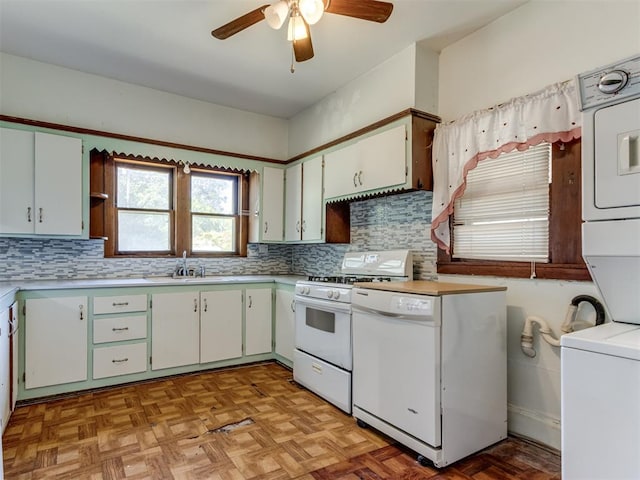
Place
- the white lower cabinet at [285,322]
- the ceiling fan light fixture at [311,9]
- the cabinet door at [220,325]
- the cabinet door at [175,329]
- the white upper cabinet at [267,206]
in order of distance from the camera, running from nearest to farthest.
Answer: the ceiling fan light fixture at [311,9]
the cabinet door at [175,329]
the cabinet door at [220,325]
the white lower cabinet at [285,322]
the white upper cabinet at [267,206]

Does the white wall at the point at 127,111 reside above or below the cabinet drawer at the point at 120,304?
above

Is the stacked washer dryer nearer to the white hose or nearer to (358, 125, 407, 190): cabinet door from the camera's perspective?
the white hose

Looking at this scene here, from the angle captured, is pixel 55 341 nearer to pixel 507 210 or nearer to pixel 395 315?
pixel 395 315

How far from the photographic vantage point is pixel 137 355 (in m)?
3.09

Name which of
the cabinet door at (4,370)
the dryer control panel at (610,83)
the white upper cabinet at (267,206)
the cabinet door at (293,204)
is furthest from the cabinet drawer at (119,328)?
the dryer control panel at (610,83)

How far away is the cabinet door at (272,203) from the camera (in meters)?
4.04

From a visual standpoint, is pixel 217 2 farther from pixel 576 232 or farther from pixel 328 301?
pixel 576 232

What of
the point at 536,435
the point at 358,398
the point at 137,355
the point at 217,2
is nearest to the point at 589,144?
the point at 536,435

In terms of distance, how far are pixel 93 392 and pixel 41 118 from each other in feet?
7.37

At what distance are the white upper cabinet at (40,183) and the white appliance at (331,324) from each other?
1957mm

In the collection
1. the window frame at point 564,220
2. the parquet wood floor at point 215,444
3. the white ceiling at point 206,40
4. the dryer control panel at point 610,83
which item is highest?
the white ceiling at point 206,40

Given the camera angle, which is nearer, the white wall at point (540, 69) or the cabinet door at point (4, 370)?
the white wall at point (540, 69)

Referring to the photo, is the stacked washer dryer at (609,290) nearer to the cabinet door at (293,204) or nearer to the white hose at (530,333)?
the white hose at (530,333)

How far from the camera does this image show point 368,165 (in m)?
2.97
